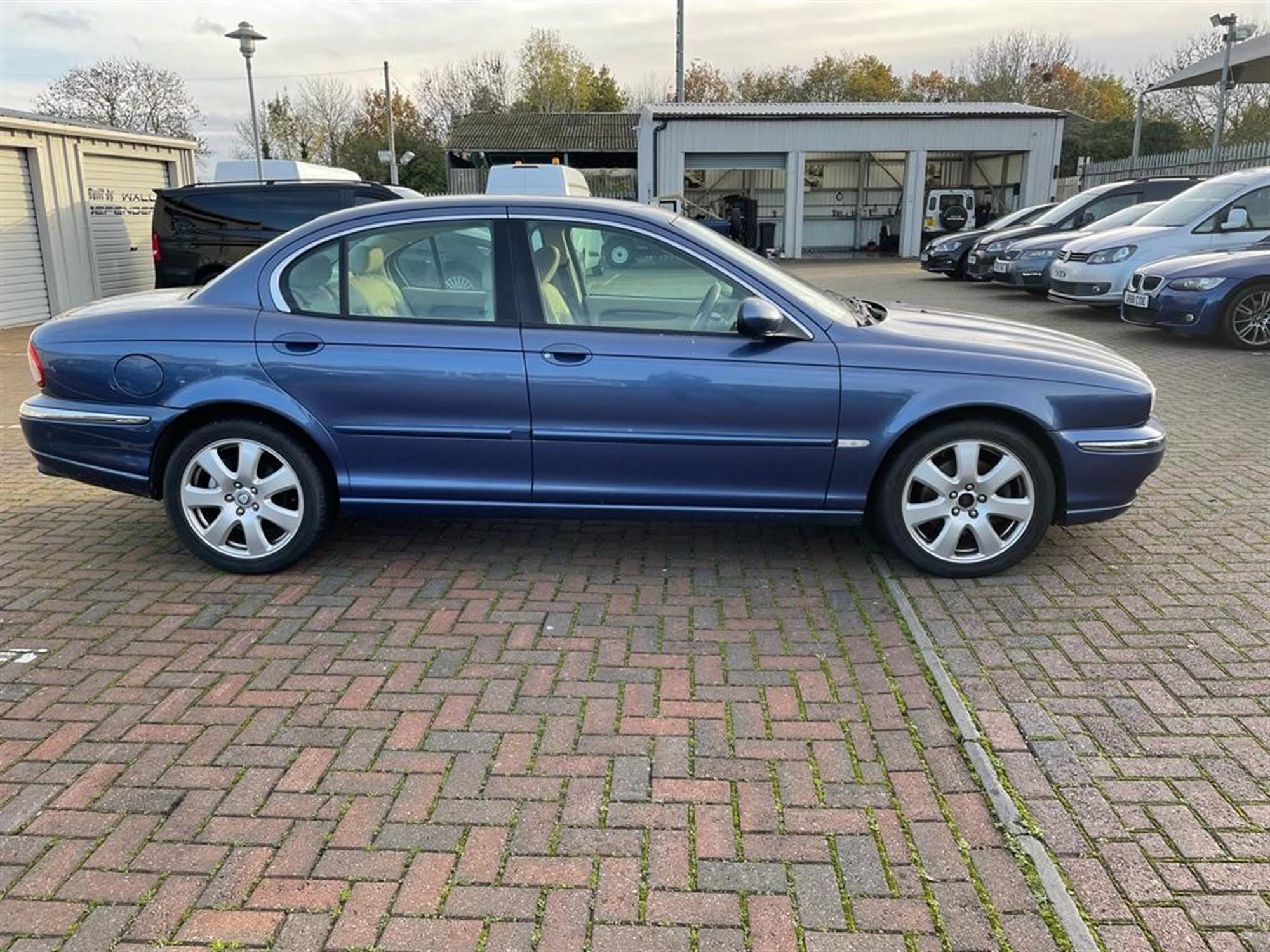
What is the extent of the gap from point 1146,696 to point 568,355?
258 cm

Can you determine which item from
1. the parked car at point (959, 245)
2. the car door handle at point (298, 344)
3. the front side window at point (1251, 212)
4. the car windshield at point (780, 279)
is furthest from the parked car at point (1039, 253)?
the car door handle at point (298, 344)

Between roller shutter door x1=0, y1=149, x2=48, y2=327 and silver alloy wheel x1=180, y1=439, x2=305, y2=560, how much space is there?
509 inches

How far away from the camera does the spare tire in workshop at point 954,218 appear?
29672 millimetres

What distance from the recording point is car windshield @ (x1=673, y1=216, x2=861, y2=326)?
14.0 ft

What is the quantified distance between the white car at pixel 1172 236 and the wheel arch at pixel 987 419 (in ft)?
31.2

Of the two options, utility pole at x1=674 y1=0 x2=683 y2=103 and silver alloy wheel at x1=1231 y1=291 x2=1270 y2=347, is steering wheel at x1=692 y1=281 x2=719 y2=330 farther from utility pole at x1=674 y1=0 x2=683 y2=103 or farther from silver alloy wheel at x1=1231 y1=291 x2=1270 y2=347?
utility pole at x1=674 y1=0 x2=683 y2=103

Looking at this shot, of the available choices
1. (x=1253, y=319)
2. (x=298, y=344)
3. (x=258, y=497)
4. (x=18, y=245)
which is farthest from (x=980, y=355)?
(x=18, y=245)

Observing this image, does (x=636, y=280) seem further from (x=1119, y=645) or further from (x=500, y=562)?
(x=1119, y=645)

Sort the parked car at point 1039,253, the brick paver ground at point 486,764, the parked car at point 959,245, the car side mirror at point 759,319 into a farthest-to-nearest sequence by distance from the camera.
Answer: the parked car at point 959,245 < the parked car at point 1039,253 < the car side mirror at point 759,319 < the brick paver ground at point 486,764

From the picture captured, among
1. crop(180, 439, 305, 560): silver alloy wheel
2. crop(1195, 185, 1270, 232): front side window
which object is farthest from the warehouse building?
crop(1195, 185, 1270, 232): front side window

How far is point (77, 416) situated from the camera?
4395 mm

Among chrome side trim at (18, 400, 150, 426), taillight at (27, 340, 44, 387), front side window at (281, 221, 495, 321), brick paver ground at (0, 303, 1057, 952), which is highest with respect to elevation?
front side window at (281, 221, 495, 321)

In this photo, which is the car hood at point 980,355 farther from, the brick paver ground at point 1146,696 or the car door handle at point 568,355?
the car door handle at point 568,355

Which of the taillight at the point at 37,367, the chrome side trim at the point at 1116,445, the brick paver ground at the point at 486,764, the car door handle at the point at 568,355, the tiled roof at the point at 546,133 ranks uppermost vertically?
the tiled roof at the point at 546,133
